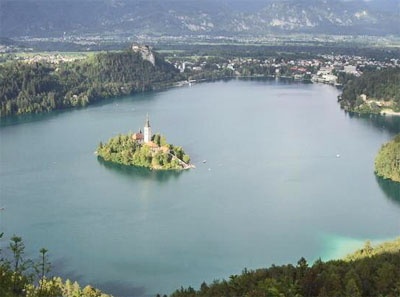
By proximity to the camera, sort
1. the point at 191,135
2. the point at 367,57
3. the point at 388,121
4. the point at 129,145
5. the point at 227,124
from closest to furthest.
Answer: the point at 129,145, the point at 191,135, the point at 227,124, the point at 388,121, the point at 367,57

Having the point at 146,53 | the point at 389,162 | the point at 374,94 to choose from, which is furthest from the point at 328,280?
the point at 146,53

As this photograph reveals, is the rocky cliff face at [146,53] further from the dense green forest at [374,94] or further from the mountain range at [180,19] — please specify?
the mountain range at [180,19]

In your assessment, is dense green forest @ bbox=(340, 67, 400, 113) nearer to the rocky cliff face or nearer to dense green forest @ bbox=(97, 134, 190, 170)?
dense green forest @ bbox=(97, 134, 190, 170)

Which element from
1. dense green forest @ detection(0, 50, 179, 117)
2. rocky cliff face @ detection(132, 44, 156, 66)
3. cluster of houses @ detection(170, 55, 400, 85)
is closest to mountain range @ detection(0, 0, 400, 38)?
cluster of houses @ detection(170, 55, 400, 85)

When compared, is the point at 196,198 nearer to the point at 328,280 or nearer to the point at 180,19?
the point at 328,280

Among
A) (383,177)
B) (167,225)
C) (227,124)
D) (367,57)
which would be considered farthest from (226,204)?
(367,57)

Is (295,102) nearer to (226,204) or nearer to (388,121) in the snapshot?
(388,121)
